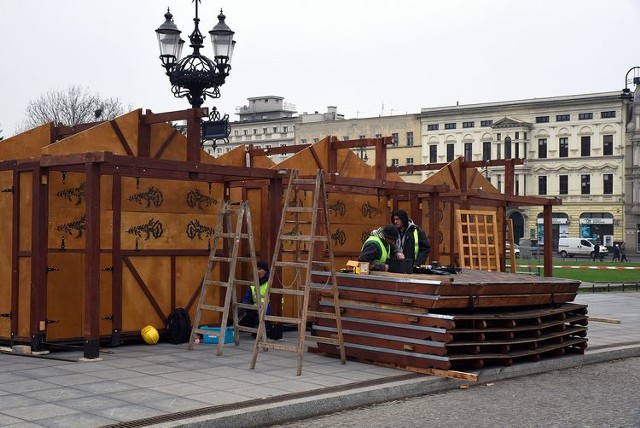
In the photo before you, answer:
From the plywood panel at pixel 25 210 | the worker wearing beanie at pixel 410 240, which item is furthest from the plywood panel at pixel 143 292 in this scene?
the worker wearing beanie at pixel 410 240

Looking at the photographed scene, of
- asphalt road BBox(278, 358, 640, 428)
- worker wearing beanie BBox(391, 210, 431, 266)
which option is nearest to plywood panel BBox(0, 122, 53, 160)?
worker wearing beanie BBox(391, 210, 431, 266)

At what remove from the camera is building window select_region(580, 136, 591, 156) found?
81625 millimetres

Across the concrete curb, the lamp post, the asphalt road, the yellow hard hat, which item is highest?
the lamp post

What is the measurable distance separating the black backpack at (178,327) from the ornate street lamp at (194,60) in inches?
177

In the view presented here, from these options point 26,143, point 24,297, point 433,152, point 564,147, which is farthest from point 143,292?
point 433,152

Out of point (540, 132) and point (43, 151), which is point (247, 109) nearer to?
point (540, 132)

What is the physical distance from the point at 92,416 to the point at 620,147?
78067 millimetres

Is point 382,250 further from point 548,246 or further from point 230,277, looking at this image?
point 548,246

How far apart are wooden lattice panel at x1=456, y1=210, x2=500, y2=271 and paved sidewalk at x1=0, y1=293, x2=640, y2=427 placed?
389 centimetres

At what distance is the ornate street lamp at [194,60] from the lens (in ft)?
51.0

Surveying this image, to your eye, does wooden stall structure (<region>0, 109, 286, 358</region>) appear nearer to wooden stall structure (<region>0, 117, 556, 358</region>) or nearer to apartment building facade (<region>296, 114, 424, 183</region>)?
wooden stall structure (<region>0, 117, 556, 358</region>)

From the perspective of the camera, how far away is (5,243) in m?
12.6

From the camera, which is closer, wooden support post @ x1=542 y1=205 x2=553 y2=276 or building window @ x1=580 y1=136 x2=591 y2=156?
wooden support post @ x1=542 y1=205 x2=553 y2=276

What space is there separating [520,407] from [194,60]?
9153mm
